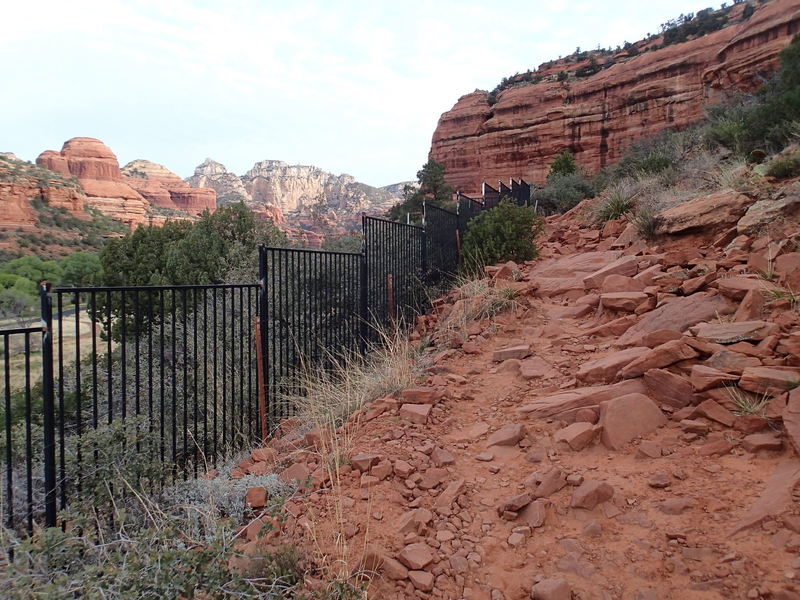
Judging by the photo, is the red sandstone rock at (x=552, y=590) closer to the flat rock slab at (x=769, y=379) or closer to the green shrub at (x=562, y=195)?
the flat rock slab at (x=769, y=379)

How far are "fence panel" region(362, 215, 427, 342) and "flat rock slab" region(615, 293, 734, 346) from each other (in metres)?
3.55

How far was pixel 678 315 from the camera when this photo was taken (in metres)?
4.30

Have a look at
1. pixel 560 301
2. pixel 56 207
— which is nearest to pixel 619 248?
pixel 560 301

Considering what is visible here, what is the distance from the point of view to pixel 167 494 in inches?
135

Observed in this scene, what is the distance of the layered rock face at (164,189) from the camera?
323 feet

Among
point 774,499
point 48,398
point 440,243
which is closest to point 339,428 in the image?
point 48,398

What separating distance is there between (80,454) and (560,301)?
18.7 ft

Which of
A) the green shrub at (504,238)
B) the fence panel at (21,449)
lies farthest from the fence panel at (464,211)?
the fence panel at (21,449)

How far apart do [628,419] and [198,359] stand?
536cm

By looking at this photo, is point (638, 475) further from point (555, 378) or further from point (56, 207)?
point (56, 207)

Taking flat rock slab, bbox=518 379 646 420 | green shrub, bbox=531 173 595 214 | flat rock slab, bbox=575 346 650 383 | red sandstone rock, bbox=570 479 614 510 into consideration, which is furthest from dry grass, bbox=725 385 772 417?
green shrub, bbox=531 173 595 214

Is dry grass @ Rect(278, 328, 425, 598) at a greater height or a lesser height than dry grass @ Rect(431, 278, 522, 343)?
lesser

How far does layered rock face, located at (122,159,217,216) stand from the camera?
98.4 m

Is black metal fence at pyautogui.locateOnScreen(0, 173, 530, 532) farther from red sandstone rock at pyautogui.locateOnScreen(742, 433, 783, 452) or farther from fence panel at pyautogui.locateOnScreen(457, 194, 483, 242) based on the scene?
red sandstone rock at pyautogui.locateOnScreen(742, 433, 783, 452)
